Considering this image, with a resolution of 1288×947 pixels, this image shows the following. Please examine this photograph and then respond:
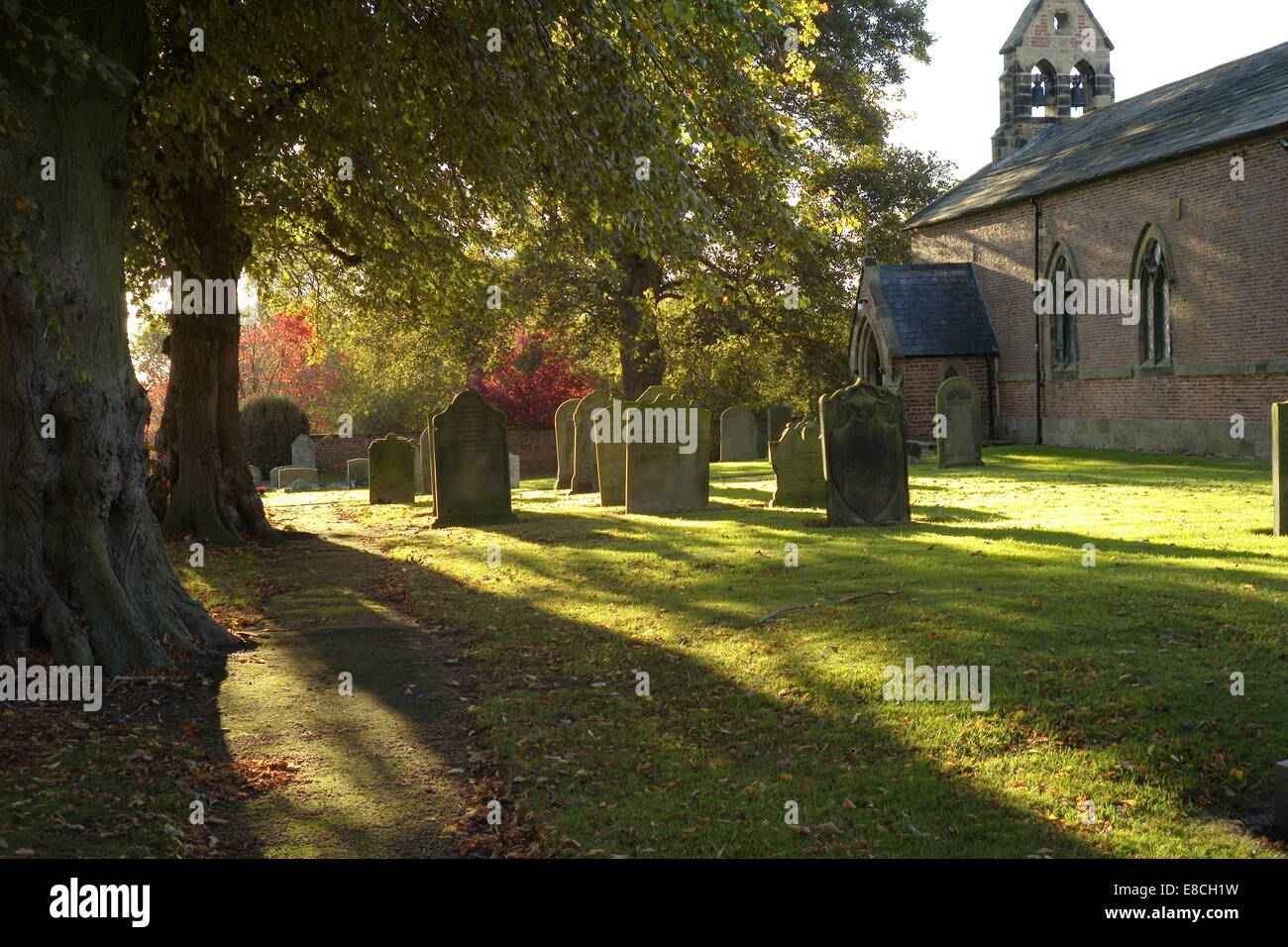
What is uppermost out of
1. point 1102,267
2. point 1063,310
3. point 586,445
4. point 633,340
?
point 1102,267

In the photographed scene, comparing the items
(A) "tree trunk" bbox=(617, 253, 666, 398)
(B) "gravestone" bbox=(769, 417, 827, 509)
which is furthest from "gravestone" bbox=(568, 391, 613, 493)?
(A) "tree trunk" bbox=(617, 253, 666, 398)

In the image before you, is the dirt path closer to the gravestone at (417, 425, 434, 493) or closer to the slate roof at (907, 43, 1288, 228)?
the gravestone at (417, 425, 434, 493)

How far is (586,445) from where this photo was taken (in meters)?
21.7

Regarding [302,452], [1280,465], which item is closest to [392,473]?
[1280,465]

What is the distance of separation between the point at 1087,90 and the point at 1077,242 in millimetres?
13718

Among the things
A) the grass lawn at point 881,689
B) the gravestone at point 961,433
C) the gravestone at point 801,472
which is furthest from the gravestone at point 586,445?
the grass lawn at point 881,689

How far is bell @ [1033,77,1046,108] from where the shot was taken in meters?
40.8

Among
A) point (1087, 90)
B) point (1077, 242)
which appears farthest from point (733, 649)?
point (1087, 90)

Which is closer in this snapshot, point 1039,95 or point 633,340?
point 633,340

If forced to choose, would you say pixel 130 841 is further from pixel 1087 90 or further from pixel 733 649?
pixel 1087 90

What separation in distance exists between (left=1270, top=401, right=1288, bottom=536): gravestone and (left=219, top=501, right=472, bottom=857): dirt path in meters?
8.26

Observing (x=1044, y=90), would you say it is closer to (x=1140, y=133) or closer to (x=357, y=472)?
(x=1140, y=133)

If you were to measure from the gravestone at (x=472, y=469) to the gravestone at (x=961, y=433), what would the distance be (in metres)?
10.9

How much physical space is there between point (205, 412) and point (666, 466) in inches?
250
